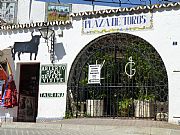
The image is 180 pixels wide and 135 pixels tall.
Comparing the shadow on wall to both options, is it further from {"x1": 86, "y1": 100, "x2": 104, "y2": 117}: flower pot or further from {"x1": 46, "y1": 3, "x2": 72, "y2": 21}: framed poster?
{"x1": 46, "y1": 3, "x2": 72, "y2": 21}: framed poster

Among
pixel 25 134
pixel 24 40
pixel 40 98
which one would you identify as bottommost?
pixel 25 134

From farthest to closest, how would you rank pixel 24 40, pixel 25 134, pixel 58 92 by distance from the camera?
pixel 24 40 < pixel 58 92 < pixel 25 134

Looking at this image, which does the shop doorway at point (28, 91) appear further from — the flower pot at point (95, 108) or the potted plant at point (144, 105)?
the potted plant at point (144, 105)

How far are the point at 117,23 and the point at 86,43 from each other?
1.47 metres

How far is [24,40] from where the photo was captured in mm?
16969

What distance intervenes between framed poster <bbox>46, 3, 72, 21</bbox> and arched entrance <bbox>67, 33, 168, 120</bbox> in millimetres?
10645

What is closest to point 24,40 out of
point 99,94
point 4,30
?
point 4,30

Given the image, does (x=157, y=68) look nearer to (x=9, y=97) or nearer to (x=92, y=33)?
(x=92, y=33)

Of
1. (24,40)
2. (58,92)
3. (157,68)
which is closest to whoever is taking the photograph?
(157,68)

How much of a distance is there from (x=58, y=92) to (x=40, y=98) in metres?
0.89

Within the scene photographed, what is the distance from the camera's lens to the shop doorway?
17.4m

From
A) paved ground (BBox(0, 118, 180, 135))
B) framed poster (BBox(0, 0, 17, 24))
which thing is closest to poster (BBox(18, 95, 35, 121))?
paved ground (BBox(0, 118, 180, 135))

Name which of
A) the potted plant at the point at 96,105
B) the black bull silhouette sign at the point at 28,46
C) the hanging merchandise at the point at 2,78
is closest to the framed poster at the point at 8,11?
the black bull silhouette sign at the point at 28,46

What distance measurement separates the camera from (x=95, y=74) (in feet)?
51.2
